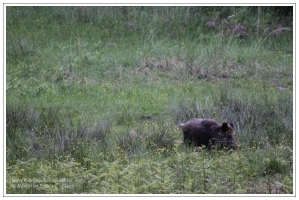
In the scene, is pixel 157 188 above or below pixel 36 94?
above

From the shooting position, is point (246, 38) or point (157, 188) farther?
point (246, 38)

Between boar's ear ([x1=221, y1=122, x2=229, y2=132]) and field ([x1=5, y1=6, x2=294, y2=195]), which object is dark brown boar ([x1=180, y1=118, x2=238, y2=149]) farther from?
field ([x1=5, y1=6, x2=294, y2=195])

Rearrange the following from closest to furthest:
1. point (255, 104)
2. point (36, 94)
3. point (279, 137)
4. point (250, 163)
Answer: point (250, 163) → point (279, 137) → point (255, 104) → point (36, 94)

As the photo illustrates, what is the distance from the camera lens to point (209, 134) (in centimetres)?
855

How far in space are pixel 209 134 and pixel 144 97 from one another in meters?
3.74

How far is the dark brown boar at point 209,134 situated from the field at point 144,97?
0.83 feet

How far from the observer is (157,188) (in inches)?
255

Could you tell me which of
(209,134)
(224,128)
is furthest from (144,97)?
(224,128)

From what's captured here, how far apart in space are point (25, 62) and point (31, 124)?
17.6 ft

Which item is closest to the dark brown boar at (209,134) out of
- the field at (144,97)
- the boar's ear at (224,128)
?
the boar's ear at (224,128)

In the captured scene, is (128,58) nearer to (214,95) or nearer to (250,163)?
(214,95)

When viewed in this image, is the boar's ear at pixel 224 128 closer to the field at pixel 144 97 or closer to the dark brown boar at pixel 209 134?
the dark brown boar at pixel 209 134

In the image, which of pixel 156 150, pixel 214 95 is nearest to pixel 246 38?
pixel 214 95

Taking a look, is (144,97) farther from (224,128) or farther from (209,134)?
(224,128)
